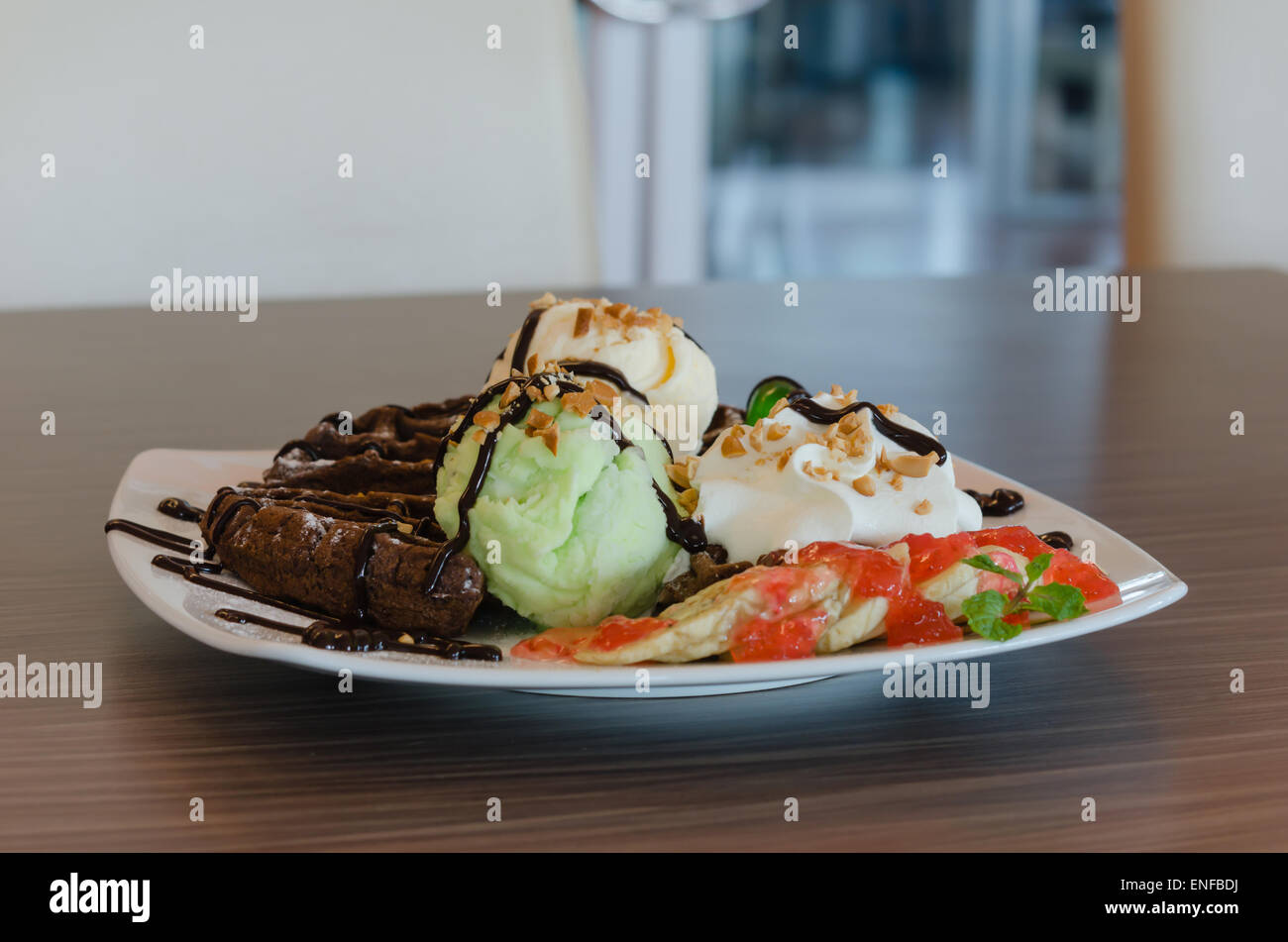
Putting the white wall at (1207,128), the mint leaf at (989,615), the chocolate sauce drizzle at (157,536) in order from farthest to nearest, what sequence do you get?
the white wall at (1207,128) → the chocolate sauce drizzle at (157,536) → the mint leaf at (989,615)

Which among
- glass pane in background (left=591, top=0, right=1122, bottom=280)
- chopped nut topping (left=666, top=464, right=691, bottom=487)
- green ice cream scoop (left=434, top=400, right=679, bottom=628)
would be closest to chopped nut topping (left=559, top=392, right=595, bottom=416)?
green ice cream scoop (left=434, top=400, right=679, bottom=628)

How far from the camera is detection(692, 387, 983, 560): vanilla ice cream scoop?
1075 mm

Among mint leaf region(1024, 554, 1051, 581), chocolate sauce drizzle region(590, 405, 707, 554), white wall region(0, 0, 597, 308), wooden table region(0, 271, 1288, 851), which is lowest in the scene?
wooden table region(0, 271, 1288, 851)

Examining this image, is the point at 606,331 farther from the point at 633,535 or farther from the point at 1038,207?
the point at 1038,207

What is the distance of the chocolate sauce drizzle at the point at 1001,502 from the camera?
1.25 m

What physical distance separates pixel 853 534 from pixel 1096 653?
21 cm

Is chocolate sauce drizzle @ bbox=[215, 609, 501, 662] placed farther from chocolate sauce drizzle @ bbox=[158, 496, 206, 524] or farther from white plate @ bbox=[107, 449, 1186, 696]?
chocolate sauce drizzle @ bbox=[158, 496, 206, 524]

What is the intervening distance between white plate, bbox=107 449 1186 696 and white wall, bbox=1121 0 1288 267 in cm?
195

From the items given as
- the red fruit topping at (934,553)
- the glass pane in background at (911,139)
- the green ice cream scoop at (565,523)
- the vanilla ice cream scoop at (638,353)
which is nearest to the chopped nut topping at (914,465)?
the red fruit topping at (934,553)

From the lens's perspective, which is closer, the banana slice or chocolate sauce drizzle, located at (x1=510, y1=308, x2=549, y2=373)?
the banana slice

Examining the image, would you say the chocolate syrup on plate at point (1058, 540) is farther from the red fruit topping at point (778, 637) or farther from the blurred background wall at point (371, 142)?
the blurred background wall at point (371, 142)

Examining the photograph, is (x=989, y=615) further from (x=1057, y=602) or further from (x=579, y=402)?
(x=579, y=402)
